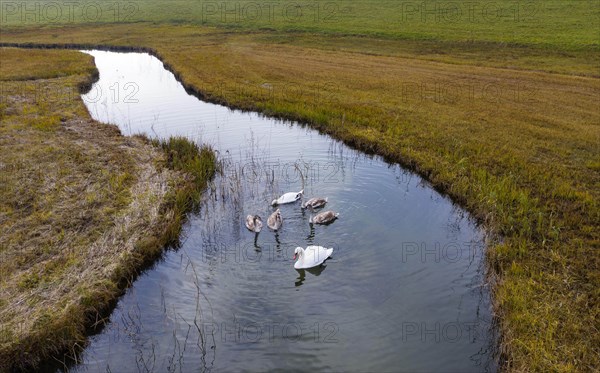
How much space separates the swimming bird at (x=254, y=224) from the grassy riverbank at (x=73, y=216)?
246 centimetres

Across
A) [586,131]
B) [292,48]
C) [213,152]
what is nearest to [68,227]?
[213,152]

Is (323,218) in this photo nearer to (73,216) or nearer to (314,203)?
(314,203)

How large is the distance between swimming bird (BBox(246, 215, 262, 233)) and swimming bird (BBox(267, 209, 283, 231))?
352 mm

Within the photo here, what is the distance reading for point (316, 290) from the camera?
13.3 m

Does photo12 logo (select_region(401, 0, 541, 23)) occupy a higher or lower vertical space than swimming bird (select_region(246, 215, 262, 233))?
higher

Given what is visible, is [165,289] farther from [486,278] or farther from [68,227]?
[486,278]

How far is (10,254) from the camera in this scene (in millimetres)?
14031

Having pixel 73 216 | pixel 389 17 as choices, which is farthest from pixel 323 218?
pixel 389 17

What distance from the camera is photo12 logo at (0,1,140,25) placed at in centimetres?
10181

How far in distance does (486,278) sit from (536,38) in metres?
60.5

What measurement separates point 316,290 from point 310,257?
1.00 m

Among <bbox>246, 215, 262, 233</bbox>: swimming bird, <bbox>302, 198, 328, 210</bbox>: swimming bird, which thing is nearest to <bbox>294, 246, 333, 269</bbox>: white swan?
<bbox>246, 215, 262, 233</bbox>: swimming bird

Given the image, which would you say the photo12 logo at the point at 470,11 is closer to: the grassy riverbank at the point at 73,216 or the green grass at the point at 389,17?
the green grass at the point at 389,17

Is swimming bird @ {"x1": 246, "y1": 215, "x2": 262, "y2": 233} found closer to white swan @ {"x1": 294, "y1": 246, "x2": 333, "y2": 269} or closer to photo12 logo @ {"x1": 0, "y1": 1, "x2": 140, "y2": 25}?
white swan @ {"x1": 294, "y1": 246, "x2": 333, "y2": 269}
